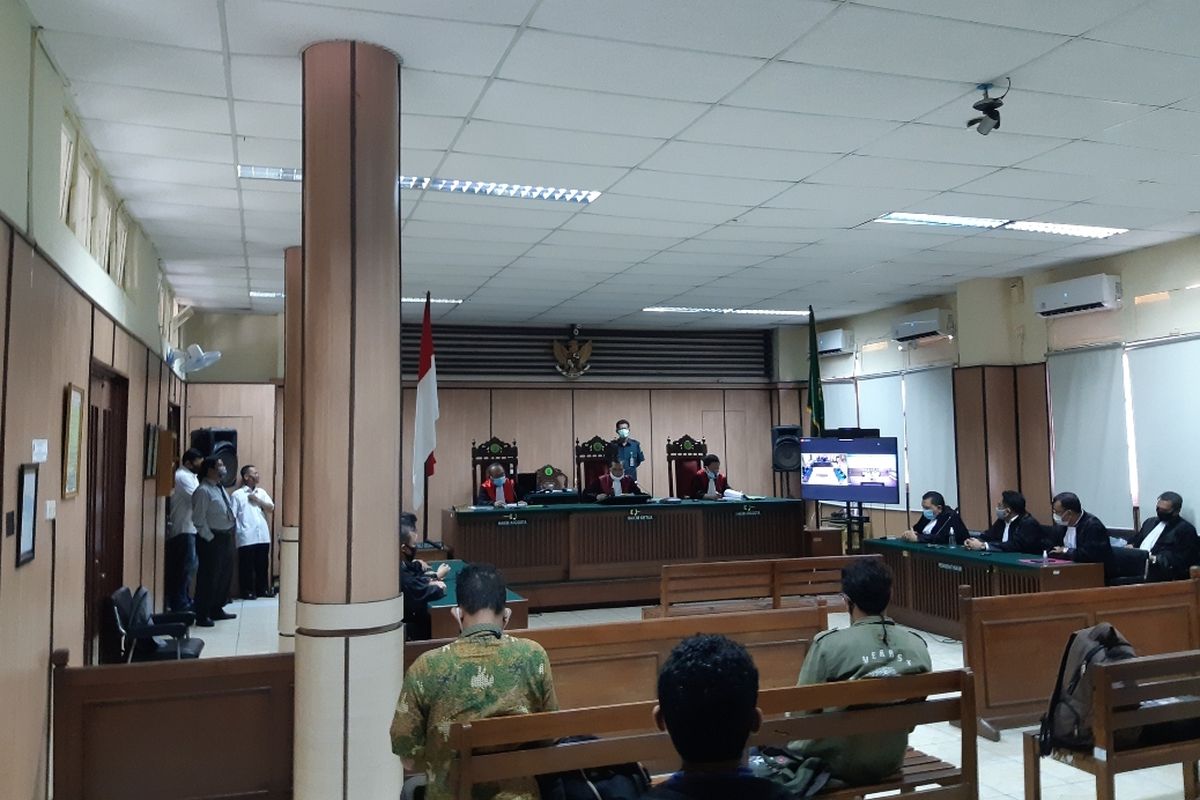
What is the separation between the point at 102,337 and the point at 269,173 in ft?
4.67

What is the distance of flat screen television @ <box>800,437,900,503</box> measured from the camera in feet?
31.2

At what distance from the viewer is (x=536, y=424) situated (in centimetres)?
1248

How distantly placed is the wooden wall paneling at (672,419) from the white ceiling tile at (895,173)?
7.27m

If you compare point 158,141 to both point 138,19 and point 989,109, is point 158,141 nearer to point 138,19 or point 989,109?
point 138,19

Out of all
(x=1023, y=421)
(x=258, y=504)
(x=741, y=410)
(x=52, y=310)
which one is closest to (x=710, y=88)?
(x=52, y=310)

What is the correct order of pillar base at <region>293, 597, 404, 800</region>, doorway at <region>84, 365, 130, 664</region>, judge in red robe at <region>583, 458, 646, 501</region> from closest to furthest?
pillar base at <region>293, 597, 404, 800</region> < doorway at <region>84, 365, 130, 664</region> < judge in red robe at <region>583, 458, 646, 501</region>

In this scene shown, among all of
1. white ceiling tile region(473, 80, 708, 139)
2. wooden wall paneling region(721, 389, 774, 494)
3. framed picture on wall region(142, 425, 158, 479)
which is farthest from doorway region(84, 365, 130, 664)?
wooden wall paneling region(721, 389, 774, 494)

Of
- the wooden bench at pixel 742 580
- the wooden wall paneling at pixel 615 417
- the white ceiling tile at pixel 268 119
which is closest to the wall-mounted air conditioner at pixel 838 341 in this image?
the wooden wall paneling at pixel 615 417

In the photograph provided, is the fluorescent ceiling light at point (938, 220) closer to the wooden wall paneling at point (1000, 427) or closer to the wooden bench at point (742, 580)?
the wooden bench at point (742, 580)

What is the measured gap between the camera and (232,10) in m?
3.46

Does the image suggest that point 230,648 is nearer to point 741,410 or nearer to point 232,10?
point 232,10

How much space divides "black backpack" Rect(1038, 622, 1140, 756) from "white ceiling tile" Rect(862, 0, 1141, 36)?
257cm

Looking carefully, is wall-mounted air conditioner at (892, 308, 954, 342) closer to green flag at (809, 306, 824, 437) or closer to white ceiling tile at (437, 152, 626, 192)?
green flag at (809, 306, 824, 437)

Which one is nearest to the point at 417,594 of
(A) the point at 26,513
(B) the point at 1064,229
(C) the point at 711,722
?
(A) the point at 26,513
